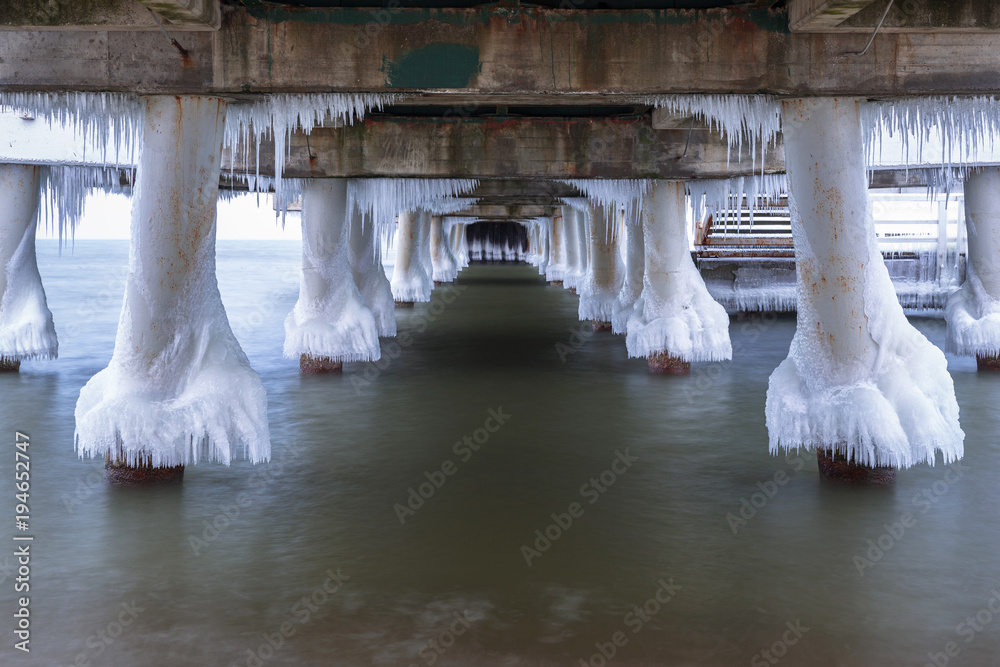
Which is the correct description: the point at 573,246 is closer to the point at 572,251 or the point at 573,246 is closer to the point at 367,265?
the point at 572,251

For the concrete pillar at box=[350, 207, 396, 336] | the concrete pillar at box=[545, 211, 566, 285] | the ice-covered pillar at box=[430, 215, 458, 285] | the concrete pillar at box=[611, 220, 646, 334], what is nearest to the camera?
the concrete pillar at box=[350, 207, 396, 336]

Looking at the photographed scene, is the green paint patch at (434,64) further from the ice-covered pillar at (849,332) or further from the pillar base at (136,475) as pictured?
the pillar base at (136,475)

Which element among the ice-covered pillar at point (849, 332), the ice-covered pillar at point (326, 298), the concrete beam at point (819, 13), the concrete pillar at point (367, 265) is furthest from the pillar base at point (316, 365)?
the concrete beam at point (819, 13)

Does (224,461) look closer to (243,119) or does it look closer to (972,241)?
(243,119)

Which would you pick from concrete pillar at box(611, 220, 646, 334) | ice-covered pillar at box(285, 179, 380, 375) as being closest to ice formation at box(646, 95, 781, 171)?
ice-covered pillar at box(285, 179, 380, 375)

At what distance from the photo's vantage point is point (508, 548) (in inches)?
282

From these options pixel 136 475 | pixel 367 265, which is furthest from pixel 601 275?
pixel 136 475

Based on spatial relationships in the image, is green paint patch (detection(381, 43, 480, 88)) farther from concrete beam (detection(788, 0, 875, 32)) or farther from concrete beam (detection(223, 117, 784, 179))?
concrete beam (detection(223, 117, 784, 179))

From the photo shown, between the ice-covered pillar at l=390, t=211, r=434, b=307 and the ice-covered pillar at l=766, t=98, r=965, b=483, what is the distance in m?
25.1

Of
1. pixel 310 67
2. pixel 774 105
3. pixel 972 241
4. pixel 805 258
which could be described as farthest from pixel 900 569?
pixel 972 241

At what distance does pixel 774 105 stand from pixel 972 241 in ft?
33.9

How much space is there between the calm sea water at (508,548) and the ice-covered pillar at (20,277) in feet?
8.60

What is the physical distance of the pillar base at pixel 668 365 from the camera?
54.1 ft

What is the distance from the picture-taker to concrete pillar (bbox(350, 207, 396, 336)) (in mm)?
18672
